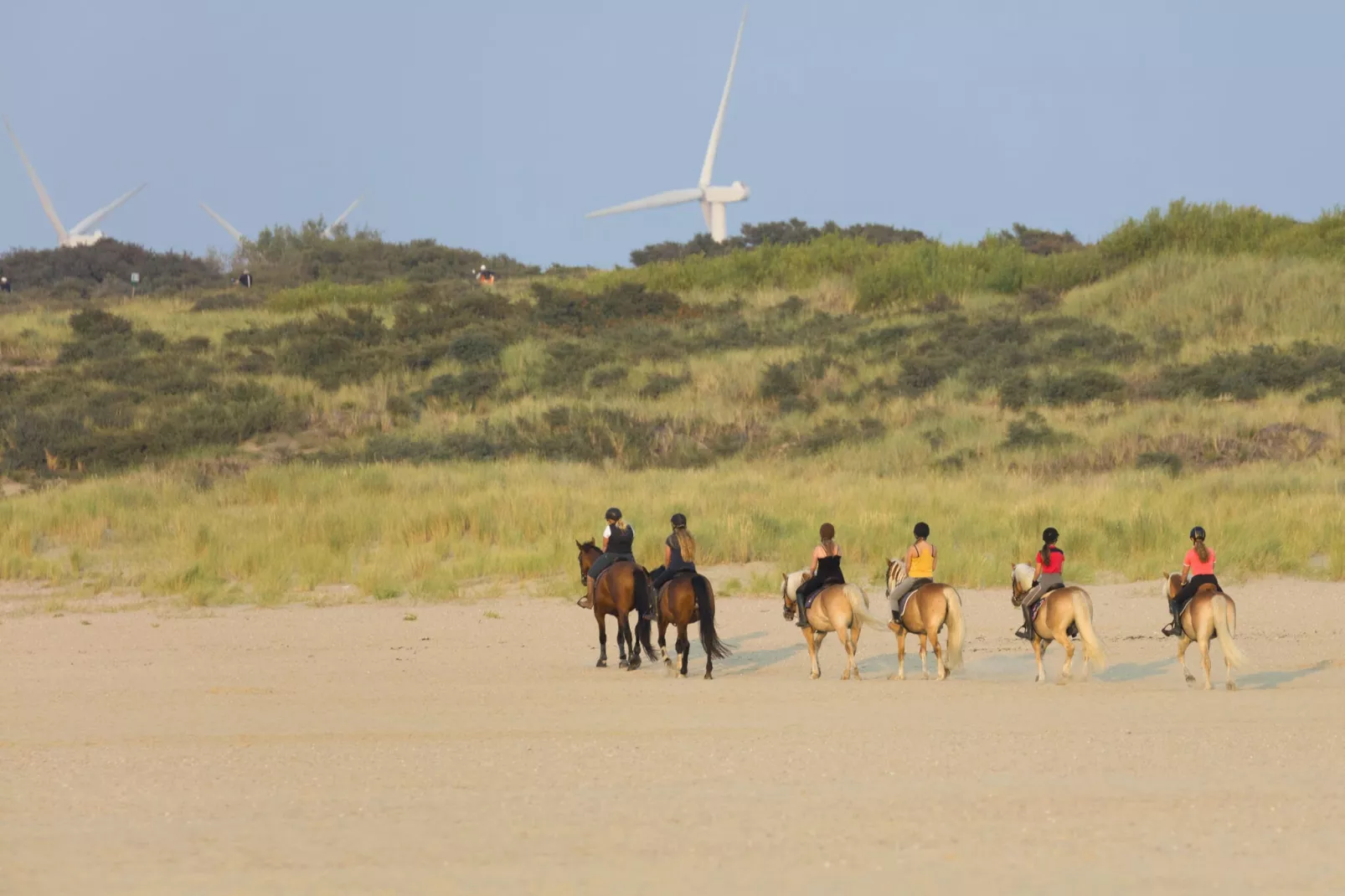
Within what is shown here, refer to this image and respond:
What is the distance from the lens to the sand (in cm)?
681

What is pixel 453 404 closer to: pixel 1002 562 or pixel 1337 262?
pixel 1002 562

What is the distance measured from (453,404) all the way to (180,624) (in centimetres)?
1980

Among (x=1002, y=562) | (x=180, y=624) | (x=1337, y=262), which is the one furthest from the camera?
(x=1337, y=262)

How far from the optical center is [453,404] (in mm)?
36969

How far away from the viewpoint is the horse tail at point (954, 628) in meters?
12.7

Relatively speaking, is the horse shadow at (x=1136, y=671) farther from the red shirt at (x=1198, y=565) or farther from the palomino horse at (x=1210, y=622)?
the red shirt at (x=1198, y=565)

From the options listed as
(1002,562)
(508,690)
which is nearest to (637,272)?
(1002,562)

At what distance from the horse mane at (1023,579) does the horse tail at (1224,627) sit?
1700 mm

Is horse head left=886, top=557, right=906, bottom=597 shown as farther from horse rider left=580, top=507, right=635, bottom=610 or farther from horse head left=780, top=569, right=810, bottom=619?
horse rider left=580, top=507, right=635, bottom=610

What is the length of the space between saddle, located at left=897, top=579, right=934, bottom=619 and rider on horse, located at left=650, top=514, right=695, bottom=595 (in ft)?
5.45

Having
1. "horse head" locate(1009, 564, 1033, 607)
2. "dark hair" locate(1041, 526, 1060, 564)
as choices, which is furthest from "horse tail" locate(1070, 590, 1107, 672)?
"horse head" locate(1009, 564, 1033, 607)

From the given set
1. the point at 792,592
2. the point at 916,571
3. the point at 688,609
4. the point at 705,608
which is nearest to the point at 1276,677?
the point at 916,571

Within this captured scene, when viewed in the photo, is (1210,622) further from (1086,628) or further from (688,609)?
(688,609)

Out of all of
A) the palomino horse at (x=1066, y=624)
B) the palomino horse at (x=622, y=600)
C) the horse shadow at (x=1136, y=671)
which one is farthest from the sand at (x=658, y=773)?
the palomino horse at (x=622, y=600)
